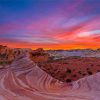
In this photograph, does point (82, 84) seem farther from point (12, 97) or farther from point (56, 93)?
point (12, 97)

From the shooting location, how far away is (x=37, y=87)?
7.14 ft

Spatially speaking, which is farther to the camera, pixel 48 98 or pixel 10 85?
pixel 10 85

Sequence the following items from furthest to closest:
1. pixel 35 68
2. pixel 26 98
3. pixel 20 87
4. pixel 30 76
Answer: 1. pixel 35 68
2. pixel 30 76
3. pixel 20 87
4. pixel 26 98

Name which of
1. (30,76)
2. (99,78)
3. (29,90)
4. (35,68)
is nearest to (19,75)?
(30,76)

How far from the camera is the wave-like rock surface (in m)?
1.87

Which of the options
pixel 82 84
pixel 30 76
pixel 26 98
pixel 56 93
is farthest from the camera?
pixel 30 76

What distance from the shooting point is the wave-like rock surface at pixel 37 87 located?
1.87 meters

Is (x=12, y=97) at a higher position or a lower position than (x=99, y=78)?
lower

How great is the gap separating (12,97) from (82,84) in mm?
811

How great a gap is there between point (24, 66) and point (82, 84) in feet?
3.22

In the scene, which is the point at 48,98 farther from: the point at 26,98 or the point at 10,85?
the point at 10,85

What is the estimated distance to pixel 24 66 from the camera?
2.93m

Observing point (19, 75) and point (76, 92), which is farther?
point (19, 75)

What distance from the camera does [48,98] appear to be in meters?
1.82
